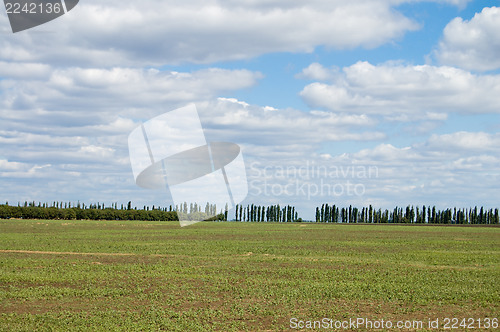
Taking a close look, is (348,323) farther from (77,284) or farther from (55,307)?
(77,284)

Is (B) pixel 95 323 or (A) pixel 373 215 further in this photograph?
(A) pixel 373 215

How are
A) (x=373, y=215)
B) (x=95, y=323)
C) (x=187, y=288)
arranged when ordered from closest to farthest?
(x=95, y=323), (x=187, y=288), (x=373, y=215)

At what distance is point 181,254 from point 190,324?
69.6 ft

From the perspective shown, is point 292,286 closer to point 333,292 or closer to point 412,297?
point 333,292

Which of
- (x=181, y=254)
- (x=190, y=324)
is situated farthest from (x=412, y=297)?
(x=181, y=254)

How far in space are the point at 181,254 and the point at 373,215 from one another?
504 feet

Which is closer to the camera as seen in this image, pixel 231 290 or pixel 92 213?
pixel 231 290

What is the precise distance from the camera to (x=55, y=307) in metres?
18.8

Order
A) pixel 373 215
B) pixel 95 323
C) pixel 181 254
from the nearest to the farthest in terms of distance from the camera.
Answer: pixel 95 323 → pixel 181 254 → pixel 373 215

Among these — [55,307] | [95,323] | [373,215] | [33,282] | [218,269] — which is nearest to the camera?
[95,323]

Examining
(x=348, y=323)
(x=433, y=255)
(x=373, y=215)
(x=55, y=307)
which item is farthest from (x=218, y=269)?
(x=373, y=215)

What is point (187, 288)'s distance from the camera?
74.2 feet

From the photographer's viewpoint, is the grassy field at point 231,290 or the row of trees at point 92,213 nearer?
the grassy field at point 231,290

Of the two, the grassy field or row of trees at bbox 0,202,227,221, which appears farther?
row of trees at bbox 0,202,227,221
